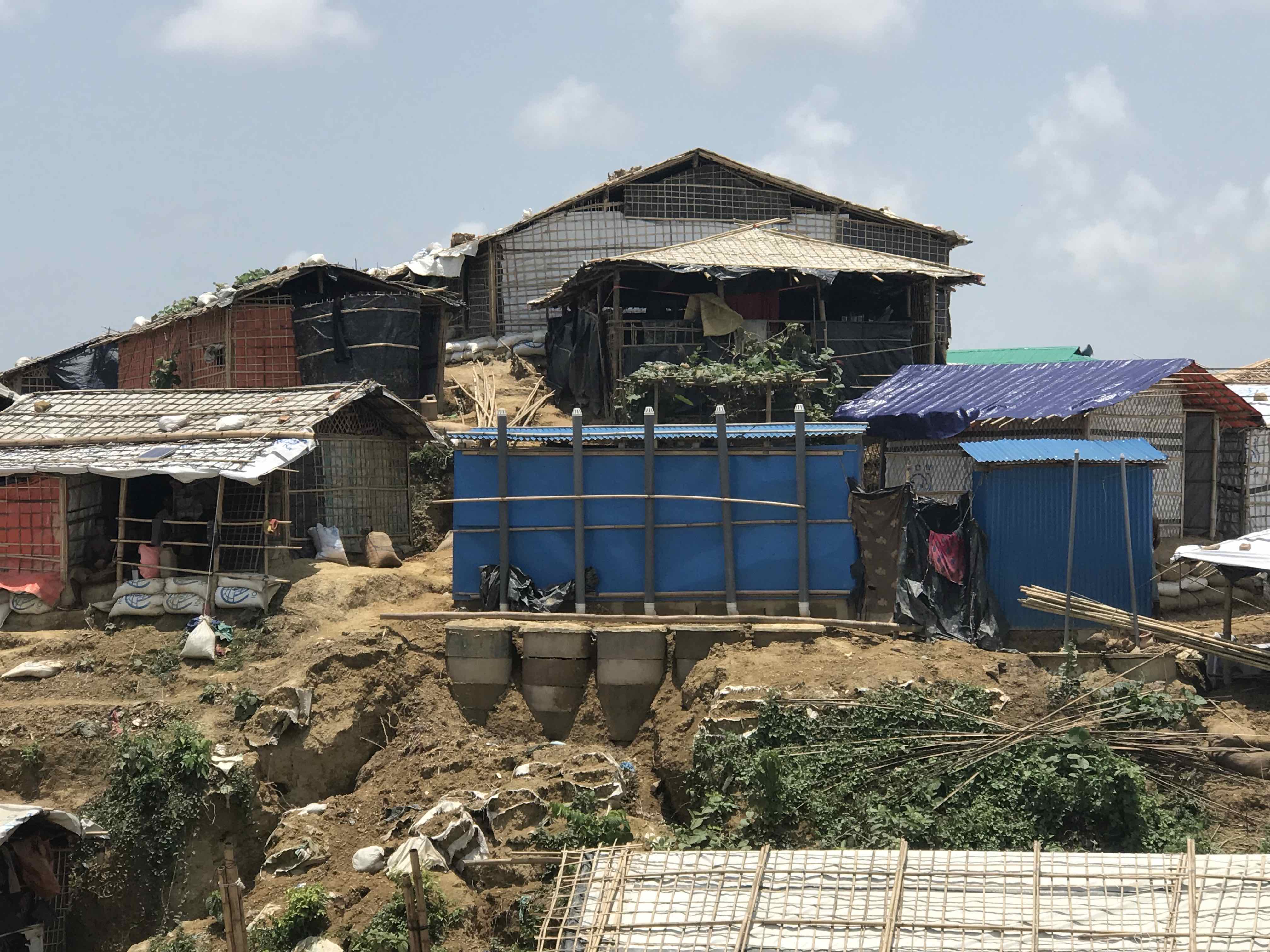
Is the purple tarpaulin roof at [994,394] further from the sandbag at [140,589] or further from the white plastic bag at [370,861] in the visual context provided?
the sandbag at [140,589]

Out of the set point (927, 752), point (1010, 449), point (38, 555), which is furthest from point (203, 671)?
point (1010, 449)

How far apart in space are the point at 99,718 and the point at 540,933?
6491mm

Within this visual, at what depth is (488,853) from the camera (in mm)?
10445

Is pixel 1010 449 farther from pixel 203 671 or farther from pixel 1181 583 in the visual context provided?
pixel 203 671

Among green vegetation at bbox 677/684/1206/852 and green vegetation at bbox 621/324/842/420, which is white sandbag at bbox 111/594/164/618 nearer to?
green vegetation at bbox 677/684/1206/852

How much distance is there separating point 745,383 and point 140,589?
903cm

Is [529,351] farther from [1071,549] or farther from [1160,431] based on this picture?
[1071,549]

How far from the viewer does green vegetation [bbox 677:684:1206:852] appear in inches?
376

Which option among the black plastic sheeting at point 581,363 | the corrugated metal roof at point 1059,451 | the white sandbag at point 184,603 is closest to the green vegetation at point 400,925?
the white sandbag at point 184,603

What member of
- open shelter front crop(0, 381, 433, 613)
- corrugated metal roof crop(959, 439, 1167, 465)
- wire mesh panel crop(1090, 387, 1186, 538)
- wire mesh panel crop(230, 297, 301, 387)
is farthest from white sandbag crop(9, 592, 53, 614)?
wire mesh panel crop(1090, 387, 1186, 538)

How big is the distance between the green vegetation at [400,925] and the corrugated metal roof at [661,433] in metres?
5.29

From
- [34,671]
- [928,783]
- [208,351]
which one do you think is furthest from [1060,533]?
[208,351]

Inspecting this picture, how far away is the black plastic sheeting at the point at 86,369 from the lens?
28641 mm

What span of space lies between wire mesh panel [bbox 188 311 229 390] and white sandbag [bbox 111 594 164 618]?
815cm
